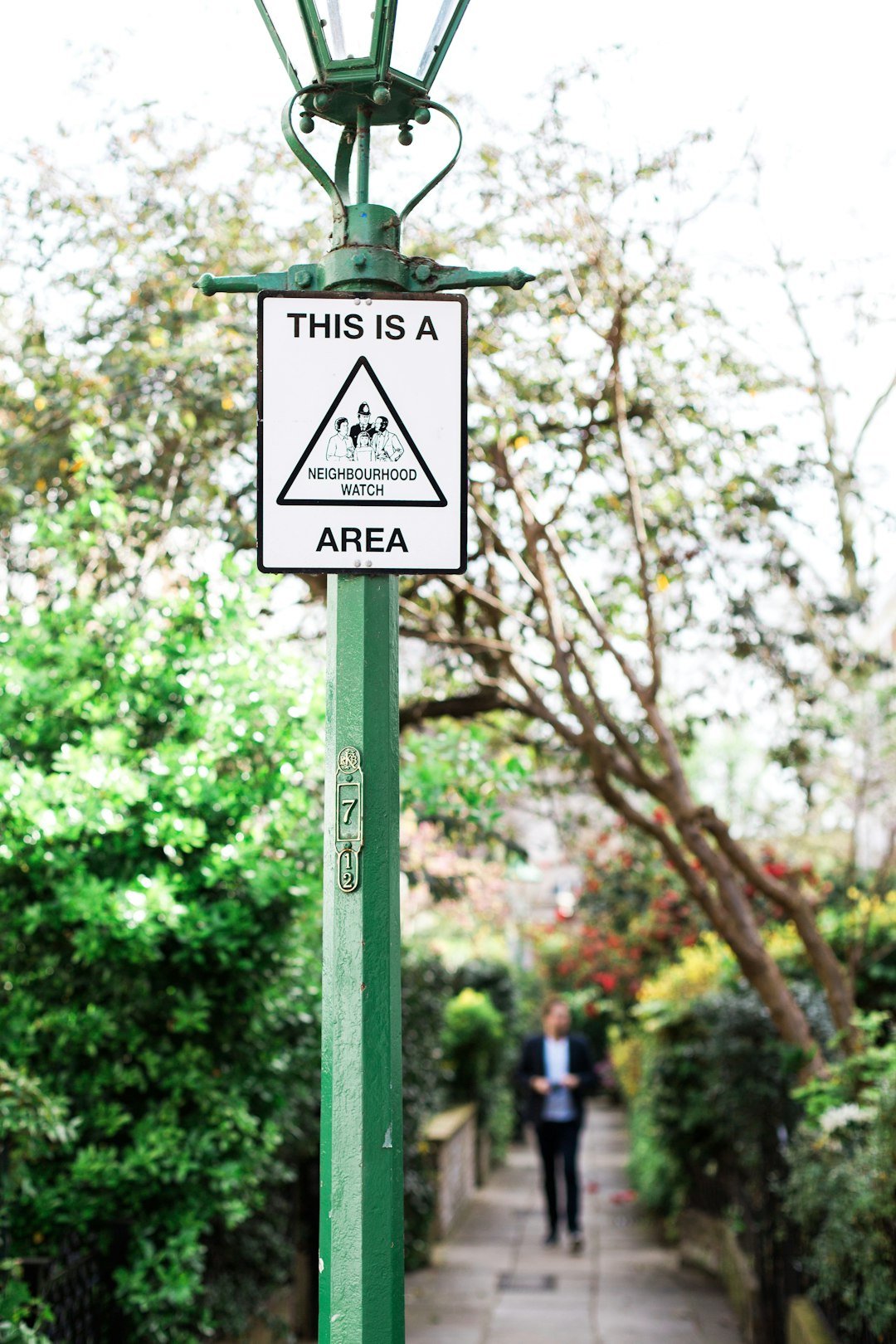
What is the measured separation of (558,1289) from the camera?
9.70 metres

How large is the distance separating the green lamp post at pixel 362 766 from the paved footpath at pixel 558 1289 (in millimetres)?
6505

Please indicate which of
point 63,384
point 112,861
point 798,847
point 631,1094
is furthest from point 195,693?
point 798,847

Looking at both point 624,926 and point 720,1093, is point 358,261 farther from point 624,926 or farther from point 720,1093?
point 624,926

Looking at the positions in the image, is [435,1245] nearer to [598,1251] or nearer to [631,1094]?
[598,1251]

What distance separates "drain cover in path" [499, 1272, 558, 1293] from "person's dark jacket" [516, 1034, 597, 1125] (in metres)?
1.71

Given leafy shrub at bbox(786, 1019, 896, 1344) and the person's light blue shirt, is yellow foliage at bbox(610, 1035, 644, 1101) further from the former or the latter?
leafy shrub at bbox(786, 1019, 896, 1344)

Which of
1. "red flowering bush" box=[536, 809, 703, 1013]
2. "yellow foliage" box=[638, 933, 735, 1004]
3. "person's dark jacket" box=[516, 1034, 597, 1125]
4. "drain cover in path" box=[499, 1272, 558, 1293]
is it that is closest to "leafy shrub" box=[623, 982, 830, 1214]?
"yellow foliage" box=[638, 933, 735, 1004]

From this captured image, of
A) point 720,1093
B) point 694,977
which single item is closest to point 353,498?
point 720,1093

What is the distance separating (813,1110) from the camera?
658 cm

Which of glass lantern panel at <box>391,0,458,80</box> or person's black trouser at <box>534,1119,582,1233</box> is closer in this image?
glass lantern panel at <box>391,0,458,80</box>

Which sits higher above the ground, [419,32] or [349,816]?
[419,32]

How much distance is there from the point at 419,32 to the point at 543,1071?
10.5 meters

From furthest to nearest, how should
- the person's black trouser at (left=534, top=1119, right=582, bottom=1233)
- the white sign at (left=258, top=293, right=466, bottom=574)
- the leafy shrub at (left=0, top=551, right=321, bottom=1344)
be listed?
1. the person's black trouser at (left=534, top=1119, right=582, bottom=1233)
2. the leafy shrub at (left=0, top=551, right=321, bottom=1344)
3. the white sign at (left=258, top=293, right=466, bottom=574)

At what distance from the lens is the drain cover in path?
9.69 meters
